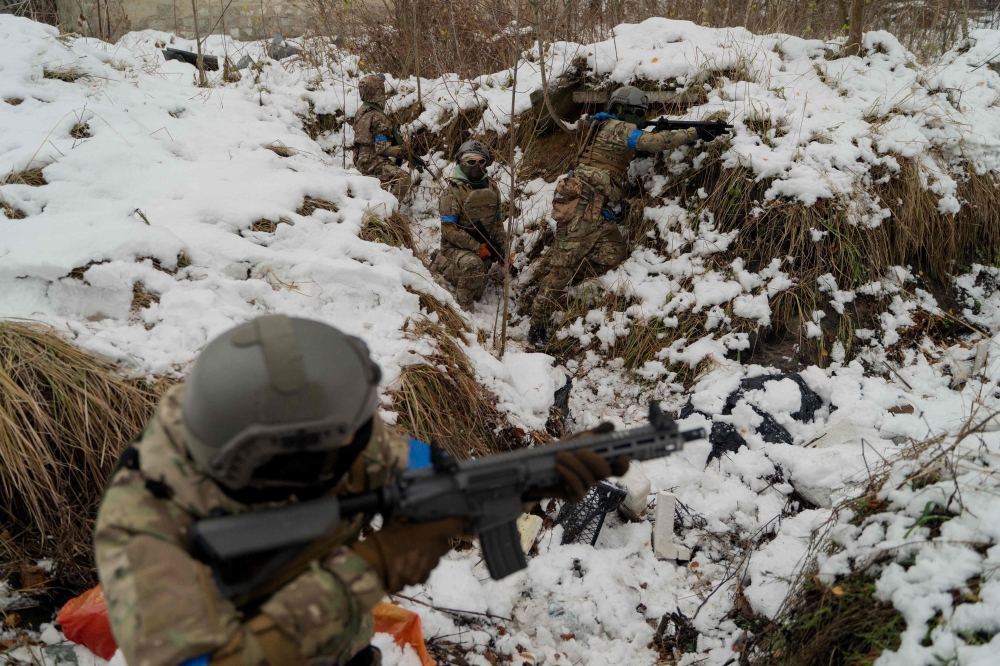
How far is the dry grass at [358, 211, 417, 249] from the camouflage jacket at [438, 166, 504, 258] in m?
0.61

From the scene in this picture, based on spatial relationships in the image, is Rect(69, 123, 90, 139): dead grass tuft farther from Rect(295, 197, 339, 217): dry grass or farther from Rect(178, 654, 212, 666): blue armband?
Rect(178, 654, 212, 666): blue armband

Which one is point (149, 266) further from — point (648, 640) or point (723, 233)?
point (723, 233)

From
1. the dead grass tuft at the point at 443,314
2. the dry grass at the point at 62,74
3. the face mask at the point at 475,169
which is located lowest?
the dead grass tuft at the point at 443,314

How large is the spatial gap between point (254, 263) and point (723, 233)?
126 inches

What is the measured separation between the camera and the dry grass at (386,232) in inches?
156

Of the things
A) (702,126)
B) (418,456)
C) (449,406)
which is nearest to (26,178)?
(449,406)

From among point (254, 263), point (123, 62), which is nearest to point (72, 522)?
point (254, 263)

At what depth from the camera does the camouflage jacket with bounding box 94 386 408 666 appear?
1.14m

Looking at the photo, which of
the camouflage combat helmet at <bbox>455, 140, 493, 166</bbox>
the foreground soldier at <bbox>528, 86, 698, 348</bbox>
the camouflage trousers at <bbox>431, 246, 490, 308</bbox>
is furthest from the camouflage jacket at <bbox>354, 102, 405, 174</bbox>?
Answer: the foreground soldier at <bbox>528, 86, 698, 348</bbox>

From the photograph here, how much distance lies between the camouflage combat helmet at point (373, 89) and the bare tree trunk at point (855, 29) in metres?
4.18

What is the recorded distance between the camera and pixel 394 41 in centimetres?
675

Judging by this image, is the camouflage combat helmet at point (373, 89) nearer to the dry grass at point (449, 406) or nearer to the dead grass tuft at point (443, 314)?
the dead grass tuft at point (443, 314)

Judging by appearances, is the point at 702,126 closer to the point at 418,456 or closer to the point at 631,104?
the point at 631,104

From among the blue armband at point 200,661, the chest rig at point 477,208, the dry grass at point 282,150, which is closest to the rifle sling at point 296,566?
the blue armband at point 200,661
